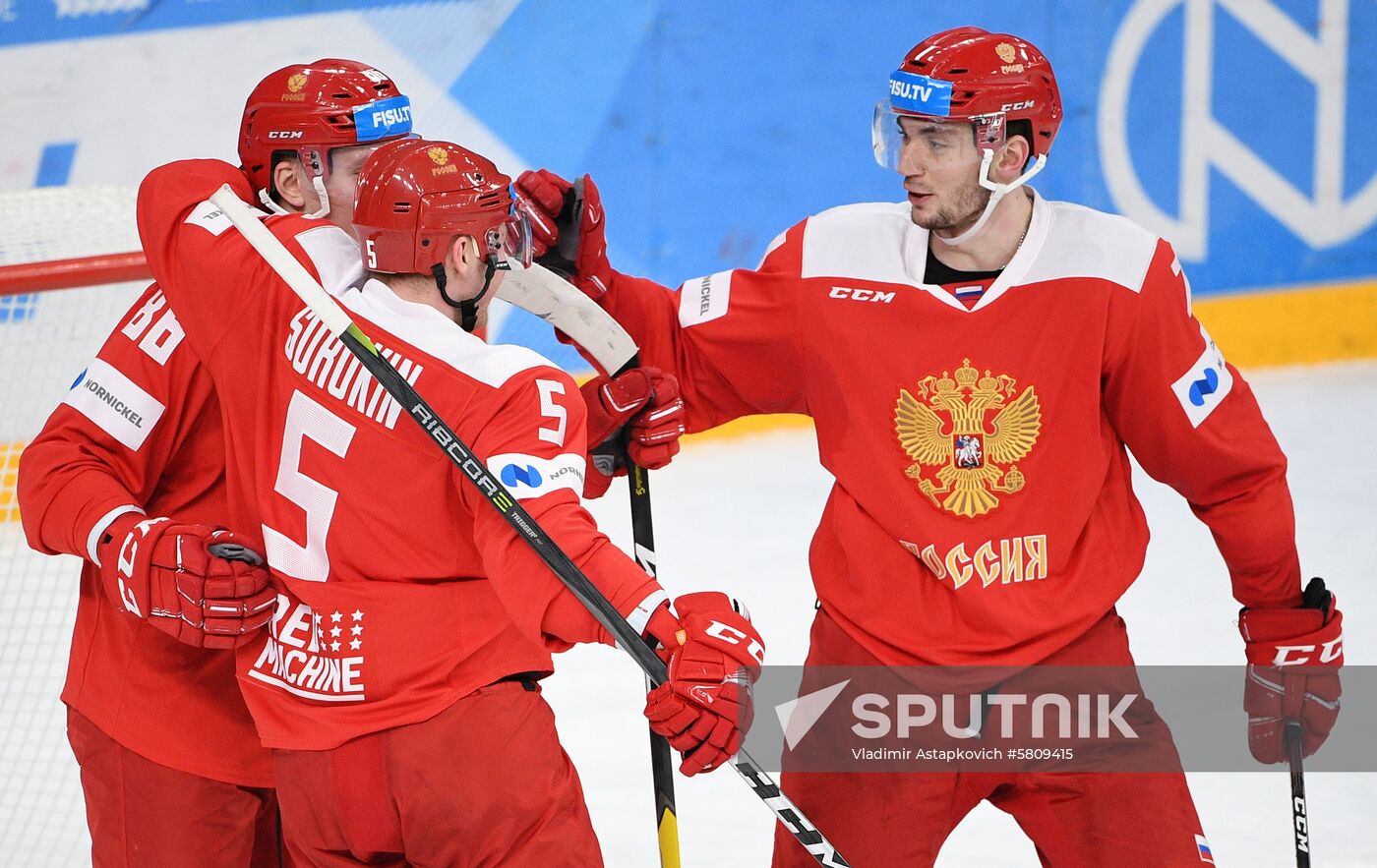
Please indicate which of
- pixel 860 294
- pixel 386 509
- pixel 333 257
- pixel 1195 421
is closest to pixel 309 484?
pixel 386 509

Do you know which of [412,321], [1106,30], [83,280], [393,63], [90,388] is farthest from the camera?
[1106,30]

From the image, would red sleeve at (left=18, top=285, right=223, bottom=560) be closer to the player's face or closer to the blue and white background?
the player's face

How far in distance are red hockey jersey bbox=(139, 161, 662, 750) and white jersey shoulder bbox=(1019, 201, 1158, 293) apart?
80 cm

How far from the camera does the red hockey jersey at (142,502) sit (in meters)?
2.19

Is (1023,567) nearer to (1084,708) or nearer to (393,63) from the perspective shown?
(1084,708)

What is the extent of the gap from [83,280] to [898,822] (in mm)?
1761

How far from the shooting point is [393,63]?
5.43 m

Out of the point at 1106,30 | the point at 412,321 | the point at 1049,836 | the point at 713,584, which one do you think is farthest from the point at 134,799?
the point at 1106,30

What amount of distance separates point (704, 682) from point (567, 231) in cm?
97

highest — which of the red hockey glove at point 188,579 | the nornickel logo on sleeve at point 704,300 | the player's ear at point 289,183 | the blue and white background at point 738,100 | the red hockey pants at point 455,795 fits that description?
the blue and white background at point 738,100

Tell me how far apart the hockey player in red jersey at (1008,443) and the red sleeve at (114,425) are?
0.91 m

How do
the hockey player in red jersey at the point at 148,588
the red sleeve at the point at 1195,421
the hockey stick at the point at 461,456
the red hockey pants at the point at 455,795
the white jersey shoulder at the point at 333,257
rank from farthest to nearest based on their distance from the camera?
the red sleeve at the point at 1195,421
the hockey player in red jersey at the point at 148,588
the white jersey shoulder at the point at 333,257
the red hockey pants at the point at 455,795
the hockey stick at the point at 461,456

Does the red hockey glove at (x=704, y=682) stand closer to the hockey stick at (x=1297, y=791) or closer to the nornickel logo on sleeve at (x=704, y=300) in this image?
the nornickel logo on sleeve at (x=704, y=300)

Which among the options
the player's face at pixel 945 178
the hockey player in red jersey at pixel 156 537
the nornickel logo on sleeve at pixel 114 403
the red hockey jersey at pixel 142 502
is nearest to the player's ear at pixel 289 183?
the hockey player in red jersey at pixel 156 537
